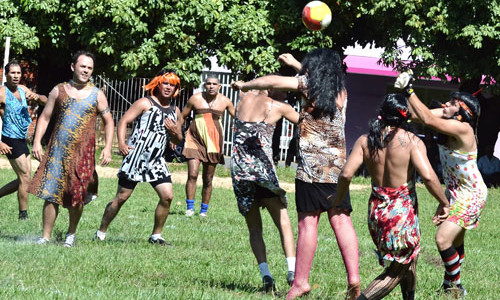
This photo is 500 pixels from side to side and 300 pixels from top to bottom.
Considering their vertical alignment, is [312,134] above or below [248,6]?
below

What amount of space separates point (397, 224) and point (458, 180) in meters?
1.77

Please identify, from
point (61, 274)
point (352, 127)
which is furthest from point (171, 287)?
point (352, 127)

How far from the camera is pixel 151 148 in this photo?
920 cm

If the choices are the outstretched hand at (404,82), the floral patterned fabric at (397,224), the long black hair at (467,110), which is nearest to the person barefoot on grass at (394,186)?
the floral patterned fabric at (397,224)

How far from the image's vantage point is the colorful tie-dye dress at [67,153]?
336 inches

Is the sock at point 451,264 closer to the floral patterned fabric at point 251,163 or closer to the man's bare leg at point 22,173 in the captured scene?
the floral patterned fabric at point 251,163

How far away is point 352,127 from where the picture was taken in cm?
2820

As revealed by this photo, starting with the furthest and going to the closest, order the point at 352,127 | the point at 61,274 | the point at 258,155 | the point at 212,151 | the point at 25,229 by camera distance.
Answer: the point at 352,127
the point at 212,151
the point at 25,229
the point at 258,155
the point at 61,274

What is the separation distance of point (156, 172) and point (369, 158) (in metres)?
3.72

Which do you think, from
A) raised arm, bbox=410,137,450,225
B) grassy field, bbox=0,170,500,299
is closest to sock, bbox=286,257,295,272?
grassy field, bbox=0,170,500,299

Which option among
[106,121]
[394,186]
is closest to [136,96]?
[106,121]

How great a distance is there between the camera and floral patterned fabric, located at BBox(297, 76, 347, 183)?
6.40 meters

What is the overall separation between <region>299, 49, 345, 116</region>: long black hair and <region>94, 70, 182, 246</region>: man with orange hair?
312 cm

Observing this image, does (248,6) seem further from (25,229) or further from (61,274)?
(61,274)
